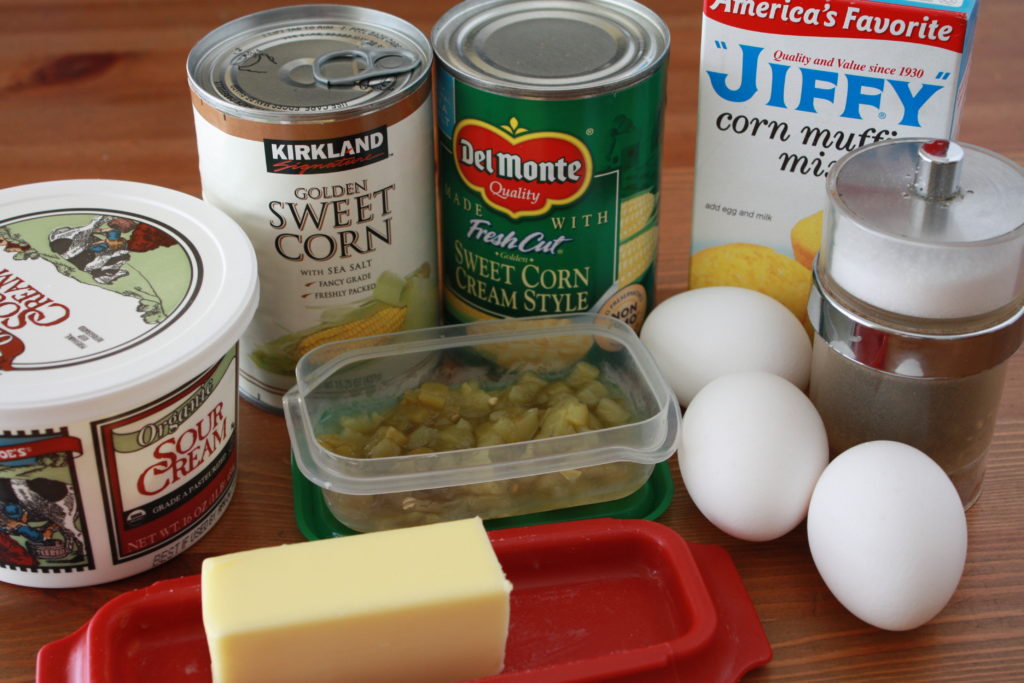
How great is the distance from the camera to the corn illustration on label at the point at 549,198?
3.61 ft

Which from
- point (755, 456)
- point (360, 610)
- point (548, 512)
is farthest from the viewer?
point (548, 512)

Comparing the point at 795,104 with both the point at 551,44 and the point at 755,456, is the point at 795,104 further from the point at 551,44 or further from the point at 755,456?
the point at 755,456

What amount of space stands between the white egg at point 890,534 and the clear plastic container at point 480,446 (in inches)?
6.3

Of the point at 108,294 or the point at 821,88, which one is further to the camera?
the point at 821,88

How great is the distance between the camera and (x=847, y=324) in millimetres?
1016

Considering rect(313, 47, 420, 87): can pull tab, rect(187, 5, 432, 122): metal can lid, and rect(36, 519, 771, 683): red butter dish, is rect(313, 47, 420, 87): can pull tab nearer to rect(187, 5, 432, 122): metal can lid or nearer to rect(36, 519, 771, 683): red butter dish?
rect(187, 5, 432, 122): metal can lid

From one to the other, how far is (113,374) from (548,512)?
1.32ft

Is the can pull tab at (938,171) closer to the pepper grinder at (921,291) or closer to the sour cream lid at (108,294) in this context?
the pepper grinder at (921,291)

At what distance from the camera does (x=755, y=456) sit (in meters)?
1.00

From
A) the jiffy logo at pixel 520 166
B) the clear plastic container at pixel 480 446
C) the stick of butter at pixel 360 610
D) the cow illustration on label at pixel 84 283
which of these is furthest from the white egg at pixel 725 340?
the cow illustration on label at pixel 84 283

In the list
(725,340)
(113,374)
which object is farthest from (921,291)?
(113,374)

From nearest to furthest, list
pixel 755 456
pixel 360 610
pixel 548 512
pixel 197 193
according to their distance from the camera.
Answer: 1. pixel 360 610
2. pixel 755 456
3. pixel 548 512
4. pixel 197 193

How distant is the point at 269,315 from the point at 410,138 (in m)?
0.22
